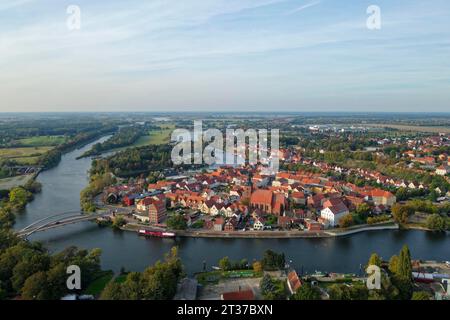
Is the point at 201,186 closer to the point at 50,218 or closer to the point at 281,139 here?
the point at 50,218

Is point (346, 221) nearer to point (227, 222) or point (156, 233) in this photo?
point (227, 222)

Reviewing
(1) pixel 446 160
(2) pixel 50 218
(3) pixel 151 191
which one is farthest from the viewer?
(1) pixel 446 160

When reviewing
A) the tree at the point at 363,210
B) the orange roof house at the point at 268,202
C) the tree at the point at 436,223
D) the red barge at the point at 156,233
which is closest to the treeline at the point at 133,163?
the red barge at the point at 156,233

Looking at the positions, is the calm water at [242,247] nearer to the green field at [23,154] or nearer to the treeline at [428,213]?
the treeline at [428,213]

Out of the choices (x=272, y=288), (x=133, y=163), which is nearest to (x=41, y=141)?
(x=133, y=163)
